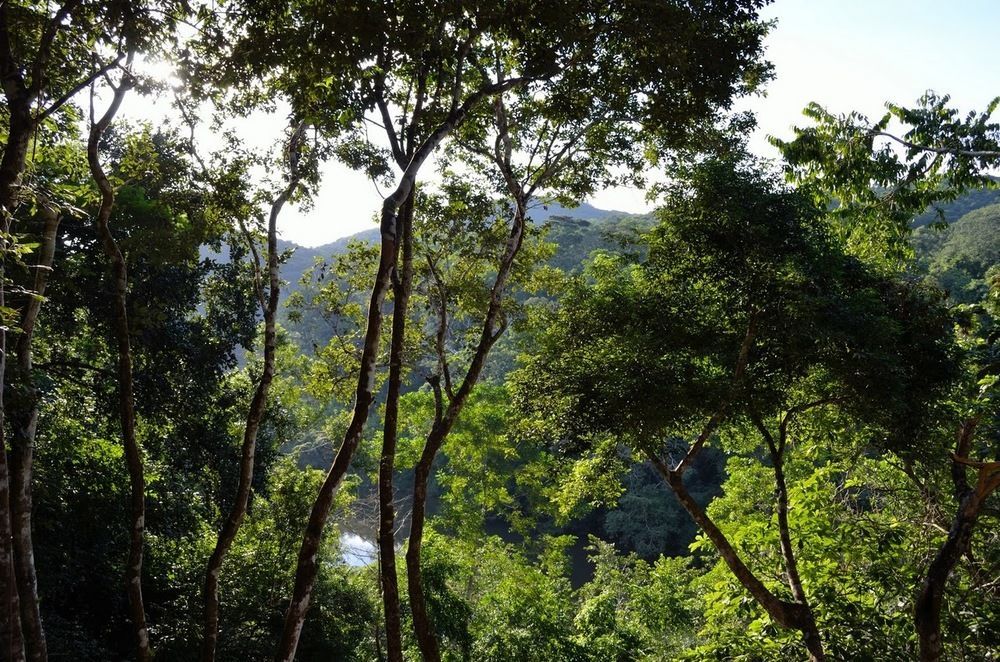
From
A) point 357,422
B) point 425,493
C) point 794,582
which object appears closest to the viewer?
point 357,422

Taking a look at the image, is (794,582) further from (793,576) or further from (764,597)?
(764,597)

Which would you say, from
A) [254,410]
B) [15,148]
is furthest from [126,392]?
[15,148]

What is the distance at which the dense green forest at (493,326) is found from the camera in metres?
5.78

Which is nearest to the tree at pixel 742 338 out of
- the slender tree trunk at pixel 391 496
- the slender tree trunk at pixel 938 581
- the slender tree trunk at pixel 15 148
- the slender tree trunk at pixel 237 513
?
the slender tree trunk at pixel 938 581

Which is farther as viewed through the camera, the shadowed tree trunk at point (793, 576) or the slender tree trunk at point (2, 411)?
the shadowed tree trunk at point (793, 576)

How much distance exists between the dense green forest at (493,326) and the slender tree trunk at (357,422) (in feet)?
0.08

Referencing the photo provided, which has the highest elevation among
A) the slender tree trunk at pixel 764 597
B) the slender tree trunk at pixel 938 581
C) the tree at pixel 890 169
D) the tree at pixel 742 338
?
the tree at pixel 890 169

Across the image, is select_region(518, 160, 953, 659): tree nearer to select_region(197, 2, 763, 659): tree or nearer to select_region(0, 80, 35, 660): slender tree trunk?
select_region(197, 2, 763, 659): tree

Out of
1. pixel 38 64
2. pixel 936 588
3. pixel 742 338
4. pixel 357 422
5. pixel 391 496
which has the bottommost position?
pixel 936 588

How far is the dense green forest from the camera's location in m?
5.78

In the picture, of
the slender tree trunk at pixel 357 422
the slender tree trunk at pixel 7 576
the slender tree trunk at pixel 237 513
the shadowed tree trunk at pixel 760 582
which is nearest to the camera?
the slender tree trunk at pixel 7 576

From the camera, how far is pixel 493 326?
7992mm

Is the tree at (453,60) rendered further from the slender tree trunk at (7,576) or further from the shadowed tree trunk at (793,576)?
the shadowed tree trunk at (793,576)

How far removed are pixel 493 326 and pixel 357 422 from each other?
2881mm
